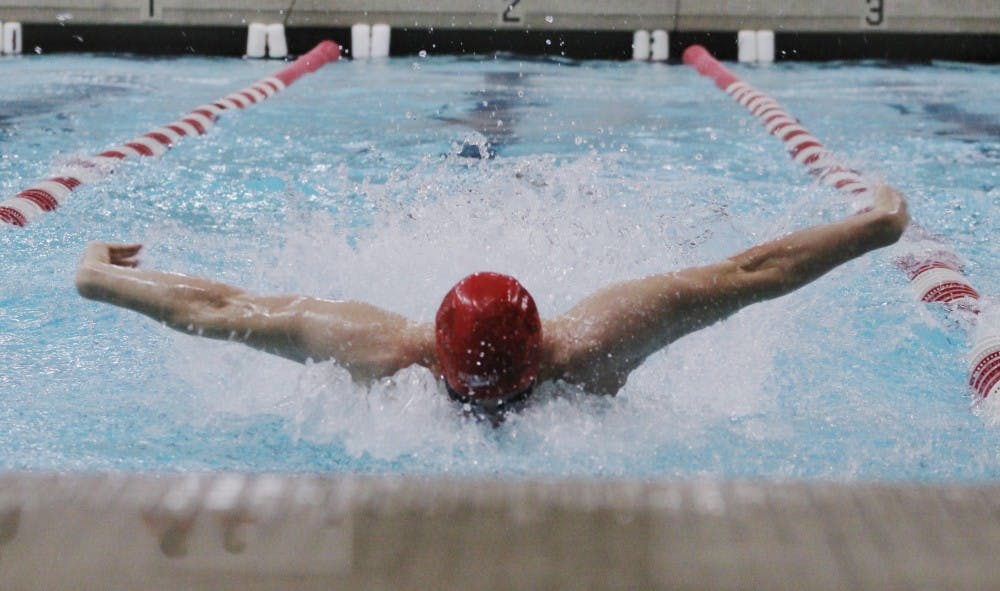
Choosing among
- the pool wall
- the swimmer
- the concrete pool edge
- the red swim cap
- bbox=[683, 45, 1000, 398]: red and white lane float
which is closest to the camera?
the concrete pool edge

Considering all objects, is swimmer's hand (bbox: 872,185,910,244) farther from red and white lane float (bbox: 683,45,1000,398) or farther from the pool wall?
the pool wall

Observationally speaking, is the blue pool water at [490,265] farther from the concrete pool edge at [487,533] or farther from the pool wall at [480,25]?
the pool wall at [480,25]

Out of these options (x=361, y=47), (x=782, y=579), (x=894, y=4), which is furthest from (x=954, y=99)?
(x=782, y=579)

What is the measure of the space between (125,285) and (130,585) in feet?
4.78

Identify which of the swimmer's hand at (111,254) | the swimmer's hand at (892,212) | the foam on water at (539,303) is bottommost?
the foam on water at (539,303)

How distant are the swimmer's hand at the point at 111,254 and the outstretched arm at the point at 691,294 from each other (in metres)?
0.99

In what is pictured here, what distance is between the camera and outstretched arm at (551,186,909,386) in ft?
7.22

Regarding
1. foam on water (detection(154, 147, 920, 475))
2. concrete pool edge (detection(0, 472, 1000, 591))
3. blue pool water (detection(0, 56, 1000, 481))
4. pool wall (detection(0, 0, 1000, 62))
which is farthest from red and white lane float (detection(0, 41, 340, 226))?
concrete pool edge (detection(0, 472, 1000, 591))

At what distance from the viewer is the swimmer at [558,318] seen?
7.20 feet

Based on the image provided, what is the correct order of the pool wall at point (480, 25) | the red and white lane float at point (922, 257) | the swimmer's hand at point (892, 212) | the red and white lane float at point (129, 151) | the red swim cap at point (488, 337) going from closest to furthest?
the red swim cap at point (488, 337) < the swimmer's hand at point (892, 212) < the red and white lane float at point (922, 257) < the red and white lane float at point (129, 151) < the pool wall at point (480, 25)

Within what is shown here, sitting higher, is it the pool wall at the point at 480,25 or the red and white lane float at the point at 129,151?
the pool wall at the point at 480,25

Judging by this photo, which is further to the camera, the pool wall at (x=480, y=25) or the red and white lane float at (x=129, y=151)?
the pool wall at (x=480, y=25)

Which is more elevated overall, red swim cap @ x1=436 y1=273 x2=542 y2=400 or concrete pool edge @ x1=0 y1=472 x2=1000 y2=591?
concrete pool edge @ x1=0 y1=472 x2=1000 y2=591

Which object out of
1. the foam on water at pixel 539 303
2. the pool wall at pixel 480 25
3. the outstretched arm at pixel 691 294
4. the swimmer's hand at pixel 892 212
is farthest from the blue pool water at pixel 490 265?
the pool wall at pixel 480 25
